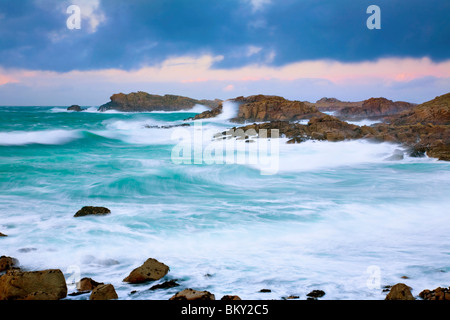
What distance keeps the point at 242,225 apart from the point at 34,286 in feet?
12.0

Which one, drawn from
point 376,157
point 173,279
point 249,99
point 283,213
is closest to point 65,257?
point 173,279

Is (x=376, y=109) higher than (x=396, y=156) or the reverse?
higher

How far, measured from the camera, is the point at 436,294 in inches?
130

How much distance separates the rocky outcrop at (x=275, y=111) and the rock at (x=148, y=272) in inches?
1250

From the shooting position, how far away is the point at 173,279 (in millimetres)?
4043

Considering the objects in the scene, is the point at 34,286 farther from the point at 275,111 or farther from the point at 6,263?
the point at 275,111

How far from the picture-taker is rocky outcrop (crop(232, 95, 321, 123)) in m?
35.6

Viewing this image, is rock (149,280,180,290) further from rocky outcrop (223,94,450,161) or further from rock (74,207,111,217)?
rocky outcrop (223,94,450,161)

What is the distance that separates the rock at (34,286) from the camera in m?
3.29

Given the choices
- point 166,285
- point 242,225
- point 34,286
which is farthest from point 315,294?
point 242,225

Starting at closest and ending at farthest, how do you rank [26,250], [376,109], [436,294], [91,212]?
[436,294] → [26,250] → [91,212] → [376,109]

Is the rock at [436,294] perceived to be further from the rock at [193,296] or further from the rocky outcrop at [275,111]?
the rocky outcrop at [275,111]

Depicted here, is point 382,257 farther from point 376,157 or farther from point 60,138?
point 60,138

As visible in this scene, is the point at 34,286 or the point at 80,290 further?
the point at 80,290
